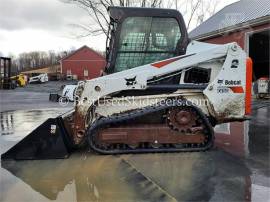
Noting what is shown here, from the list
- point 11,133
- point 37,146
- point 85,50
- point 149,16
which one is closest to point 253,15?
point 149,16

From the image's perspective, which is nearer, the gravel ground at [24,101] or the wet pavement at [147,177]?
the wet pavement at [147,177]

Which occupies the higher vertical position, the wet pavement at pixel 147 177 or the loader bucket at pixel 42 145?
the loader bucket at pixel 42 145

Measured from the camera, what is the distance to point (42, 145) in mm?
6145

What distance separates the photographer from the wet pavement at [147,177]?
14.5 feet

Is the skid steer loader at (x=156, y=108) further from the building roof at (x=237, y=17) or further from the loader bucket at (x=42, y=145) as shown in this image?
the building roof at (x=237, y=17)

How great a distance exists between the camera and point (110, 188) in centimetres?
467

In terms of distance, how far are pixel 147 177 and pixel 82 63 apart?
60.9 metres

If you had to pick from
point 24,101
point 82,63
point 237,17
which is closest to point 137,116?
point 237,17

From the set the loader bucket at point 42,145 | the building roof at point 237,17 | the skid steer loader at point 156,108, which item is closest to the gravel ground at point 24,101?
the building roof at point 237,17

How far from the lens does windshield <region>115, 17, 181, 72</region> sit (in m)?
6.91

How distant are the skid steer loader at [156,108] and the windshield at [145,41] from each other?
388mm

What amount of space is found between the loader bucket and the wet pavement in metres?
0.19

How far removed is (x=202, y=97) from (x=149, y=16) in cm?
177

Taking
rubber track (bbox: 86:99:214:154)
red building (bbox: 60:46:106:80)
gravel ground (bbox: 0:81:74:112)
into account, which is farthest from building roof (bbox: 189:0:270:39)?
red building (bbox: 60:46:106:80)
